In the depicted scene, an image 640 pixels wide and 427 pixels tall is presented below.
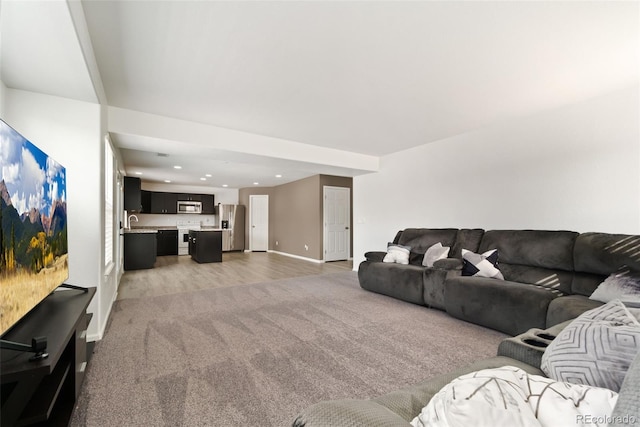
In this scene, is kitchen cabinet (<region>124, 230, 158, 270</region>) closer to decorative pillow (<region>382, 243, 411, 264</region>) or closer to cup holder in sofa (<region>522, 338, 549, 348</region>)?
decorative pillow (<region>382, 243, 411, 264</region>)

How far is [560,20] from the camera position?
1819 millimetres

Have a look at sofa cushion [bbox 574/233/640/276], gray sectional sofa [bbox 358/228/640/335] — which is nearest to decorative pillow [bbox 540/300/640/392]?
gray sectional sofa [bbox 358/228/640/335]

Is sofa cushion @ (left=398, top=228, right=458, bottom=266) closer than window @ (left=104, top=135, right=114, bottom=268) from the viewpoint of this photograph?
No

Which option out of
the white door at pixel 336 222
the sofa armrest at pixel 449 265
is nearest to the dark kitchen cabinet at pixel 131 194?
the white door at pixel 336 222

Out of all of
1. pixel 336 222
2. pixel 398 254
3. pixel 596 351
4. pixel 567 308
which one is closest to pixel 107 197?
pixel 398 254

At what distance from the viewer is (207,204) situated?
9.69m

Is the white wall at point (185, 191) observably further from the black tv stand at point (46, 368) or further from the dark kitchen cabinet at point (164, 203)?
the black tv stand at point (46, 368)

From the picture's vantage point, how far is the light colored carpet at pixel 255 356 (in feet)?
5.29

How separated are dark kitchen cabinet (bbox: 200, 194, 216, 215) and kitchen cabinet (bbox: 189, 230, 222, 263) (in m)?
2.82

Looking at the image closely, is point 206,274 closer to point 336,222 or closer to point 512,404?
point 336,222

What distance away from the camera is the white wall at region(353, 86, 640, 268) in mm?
2795

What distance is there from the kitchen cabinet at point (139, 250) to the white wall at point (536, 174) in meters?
5.16

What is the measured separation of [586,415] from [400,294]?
3.03 metres

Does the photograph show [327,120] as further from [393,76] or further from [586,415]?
[586,415]
